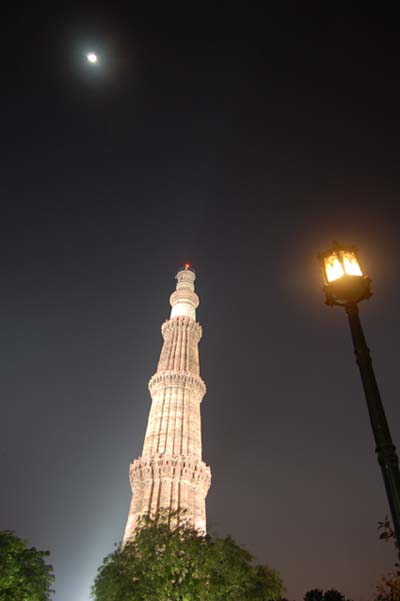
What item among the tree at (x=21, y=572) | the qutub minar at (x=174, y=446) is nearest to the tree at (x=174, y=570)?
the tree at (x=21, y=572)

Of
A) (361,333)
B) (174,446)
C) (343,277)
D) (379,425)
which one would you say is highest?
(174,446)

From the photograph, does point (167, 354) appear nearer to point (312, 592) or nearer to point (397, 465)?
point (312, 592)

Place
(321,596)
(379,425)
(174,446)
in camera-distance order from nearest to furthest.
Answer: (379,425) → (321,596) → (174,446)

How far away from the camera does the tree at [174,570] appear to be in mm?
24141

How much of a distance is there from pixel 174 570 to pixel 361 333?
2142 cm

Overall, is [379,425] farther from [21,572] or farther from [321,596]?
[21,572]

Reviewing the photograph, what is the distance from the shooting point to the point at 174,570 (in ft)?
80.3

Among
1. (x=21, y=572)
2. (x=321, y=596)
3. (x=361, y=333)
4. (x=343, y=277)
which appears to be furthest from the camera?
(x=21, y=572)

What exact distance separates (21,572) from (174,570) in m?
11.6

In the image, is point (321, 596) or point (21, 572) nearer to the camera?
point (321, 596)

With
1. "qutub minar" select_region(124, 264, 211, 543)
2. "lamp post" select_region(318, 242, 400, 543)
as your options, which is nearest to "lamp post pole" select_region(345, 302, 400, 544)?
"lamp post" select_region(318, 242, 400, 543)

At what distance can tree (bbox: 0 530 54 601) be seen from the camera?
94.1 ft

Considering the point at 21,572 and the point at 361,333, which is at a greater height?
the point at 21,572

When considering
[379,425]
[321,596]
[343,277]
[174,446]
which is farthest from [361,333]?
[174,446]
